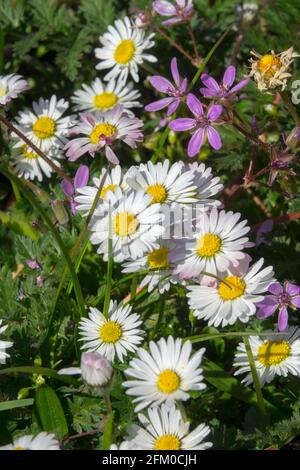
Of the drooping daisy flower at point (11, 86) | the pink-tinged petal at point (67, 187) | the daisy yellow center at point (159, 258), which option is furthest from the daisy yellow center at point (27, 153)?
the daisy yellow center at point (159, 258)

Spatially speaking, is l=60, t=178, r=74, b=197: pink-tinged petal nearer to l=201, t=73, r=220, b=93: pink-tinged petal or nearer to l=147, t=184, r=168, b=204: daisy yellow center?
l=147, t=184, r=168, b=204: daisy yellow center

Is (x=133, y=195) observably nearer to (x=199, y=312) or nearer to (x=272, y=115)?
(x=199, y=312)

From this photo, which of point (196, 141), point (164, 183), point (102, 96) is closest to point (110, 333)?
point (164, 183)

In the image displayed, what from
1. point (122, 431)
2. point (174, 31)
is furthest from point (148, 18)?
point (122, 431)

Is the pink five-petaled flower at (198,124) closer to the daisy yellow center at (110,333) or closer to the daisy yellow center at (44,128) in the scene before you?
the daisy yellow center at (110,333)

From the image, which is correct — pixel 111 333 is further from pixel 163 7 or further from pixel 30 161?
pixel 163 7

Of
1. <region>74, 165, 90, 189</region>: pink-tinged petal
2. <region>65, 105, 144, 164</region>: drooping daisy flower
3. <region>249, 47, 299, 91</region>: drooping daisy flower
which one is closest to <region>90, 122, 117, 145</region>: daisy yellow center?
<region>65, 105, 144, 164</region>: drooping daisy flower
